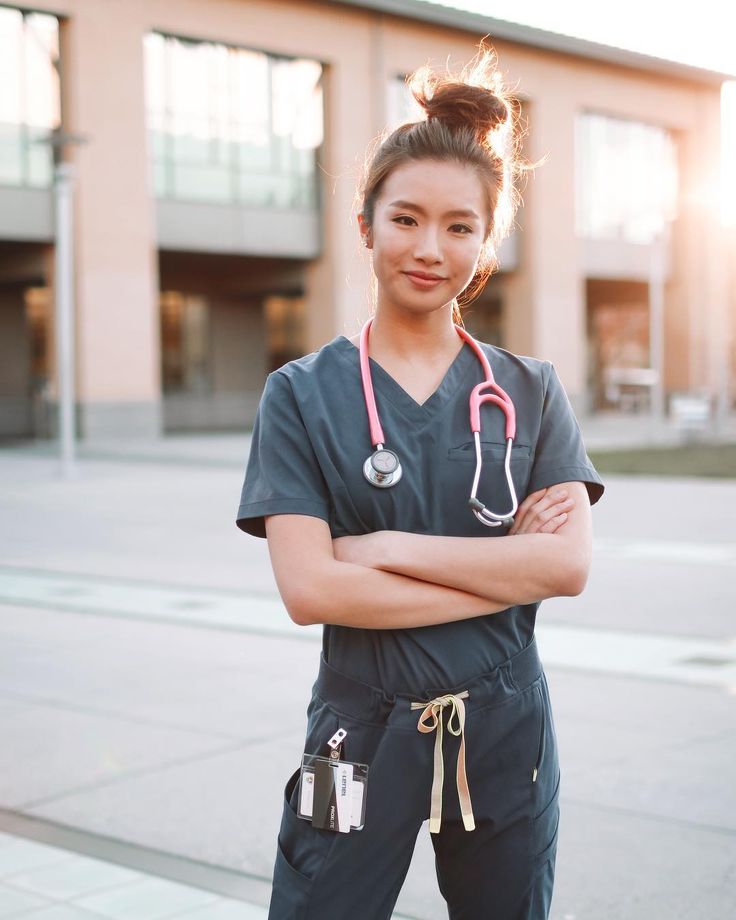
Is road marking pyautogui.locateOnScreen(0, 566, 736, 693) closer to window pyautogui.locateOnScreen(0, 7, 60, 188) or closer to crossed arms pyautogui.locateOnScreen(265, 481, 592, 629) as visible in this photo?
crossed arms pyautogui.locateOnScreen(265, 481, 592, 629)

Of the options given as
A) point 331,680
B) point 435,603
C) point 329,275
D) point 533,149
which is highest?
point 533,149

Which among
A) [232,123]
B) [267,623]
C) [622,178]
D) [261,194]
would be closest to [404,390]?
[267,623]

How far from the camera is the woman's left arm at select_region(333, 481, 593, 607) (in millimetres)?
2209

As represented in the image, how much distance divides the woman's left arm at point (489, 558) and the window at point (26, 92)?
96.0 ft

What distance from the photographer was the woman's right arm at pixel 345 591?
221 centimetres

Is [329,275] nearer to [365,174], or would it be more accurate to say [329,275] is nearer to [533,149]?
[533,149]

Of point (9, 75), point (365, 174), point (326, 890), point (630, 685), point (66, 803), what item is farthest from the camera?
point (9, 75)

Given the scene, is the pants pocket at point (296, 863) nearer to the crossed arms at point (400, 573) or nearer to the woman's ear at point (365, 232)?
the crossed arms at point (400, 573)

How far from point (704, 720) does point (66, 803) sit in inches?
114

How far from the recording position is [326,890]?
2203 mm

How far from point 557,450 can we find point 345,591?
1.59 feet

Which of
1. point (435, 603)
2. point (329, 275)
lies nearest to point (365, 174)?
point (435, 603)

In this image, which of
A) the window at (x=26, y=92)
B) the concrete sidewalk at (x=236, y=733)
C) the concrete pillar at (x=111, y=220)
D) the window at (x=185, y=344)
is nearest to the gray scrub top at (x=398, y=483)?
the concrete sidewalk at (x=236, y=733)

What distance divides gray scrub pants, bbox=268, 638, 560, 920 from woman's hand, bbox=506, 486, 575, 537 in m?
0.23
